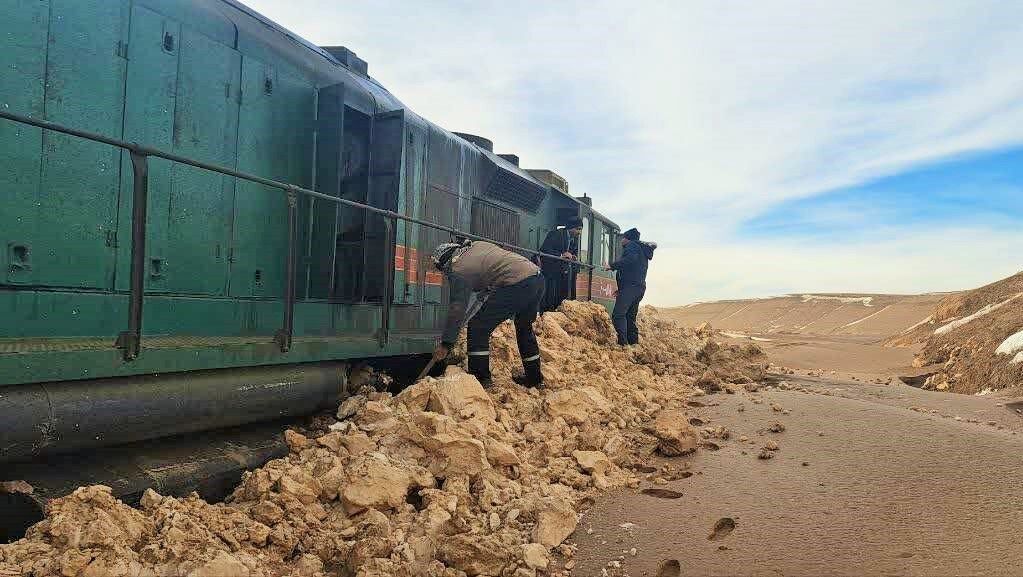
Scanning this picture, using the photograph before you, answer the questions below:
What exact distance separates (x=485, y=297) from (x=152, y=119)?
2.61 meters

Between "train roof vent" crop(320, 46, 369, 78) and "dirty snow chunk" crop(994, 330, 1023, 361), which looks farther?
"dirty snow chunk" crop(994, 330, 1023, 361)

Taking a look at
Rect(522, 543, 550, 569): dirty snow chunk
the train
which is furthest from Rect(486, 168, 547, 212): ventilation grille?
Rect(522, 543, 550, 569): dirty snow chunk

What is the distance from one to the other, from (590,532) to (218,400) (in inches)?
81.5

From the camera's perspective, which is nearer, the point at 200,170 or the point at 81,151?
the point at 81,151

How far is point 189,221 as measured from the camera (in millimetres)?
4105

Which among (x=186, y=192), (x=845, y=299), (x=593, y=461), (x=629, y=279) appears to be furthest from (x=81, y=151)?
(x=845, y=299)

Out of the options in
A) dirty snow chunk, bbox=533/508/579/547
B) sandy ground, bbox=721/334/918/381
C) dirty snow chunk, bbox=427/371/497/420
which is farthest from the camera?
sandy ground, bbox=721/334/918/381

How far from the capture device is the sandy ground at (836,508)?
299 cm

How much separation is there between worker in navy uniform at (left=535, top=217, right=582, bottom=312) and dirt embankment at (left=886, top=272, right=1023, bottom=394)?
714 cm

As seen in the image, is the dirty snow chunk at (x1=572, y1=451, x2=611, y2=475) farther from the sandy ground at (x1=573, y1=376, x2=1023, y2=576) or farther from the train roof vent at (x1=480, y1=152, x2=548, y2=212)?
the train roof vent at (x1=480, y1=152, x2=548, y2=212)

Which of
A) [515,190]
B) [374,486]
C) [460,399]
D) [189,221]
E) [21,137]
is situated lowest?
[374,486]

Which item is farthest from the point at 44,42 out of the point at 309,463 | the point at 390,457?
the point at 390,457

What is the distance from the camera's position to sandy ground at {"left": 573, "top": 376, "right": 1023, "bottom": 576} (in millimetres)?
2986

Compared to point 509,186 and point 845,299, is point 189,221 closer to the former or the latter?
point 509,186
